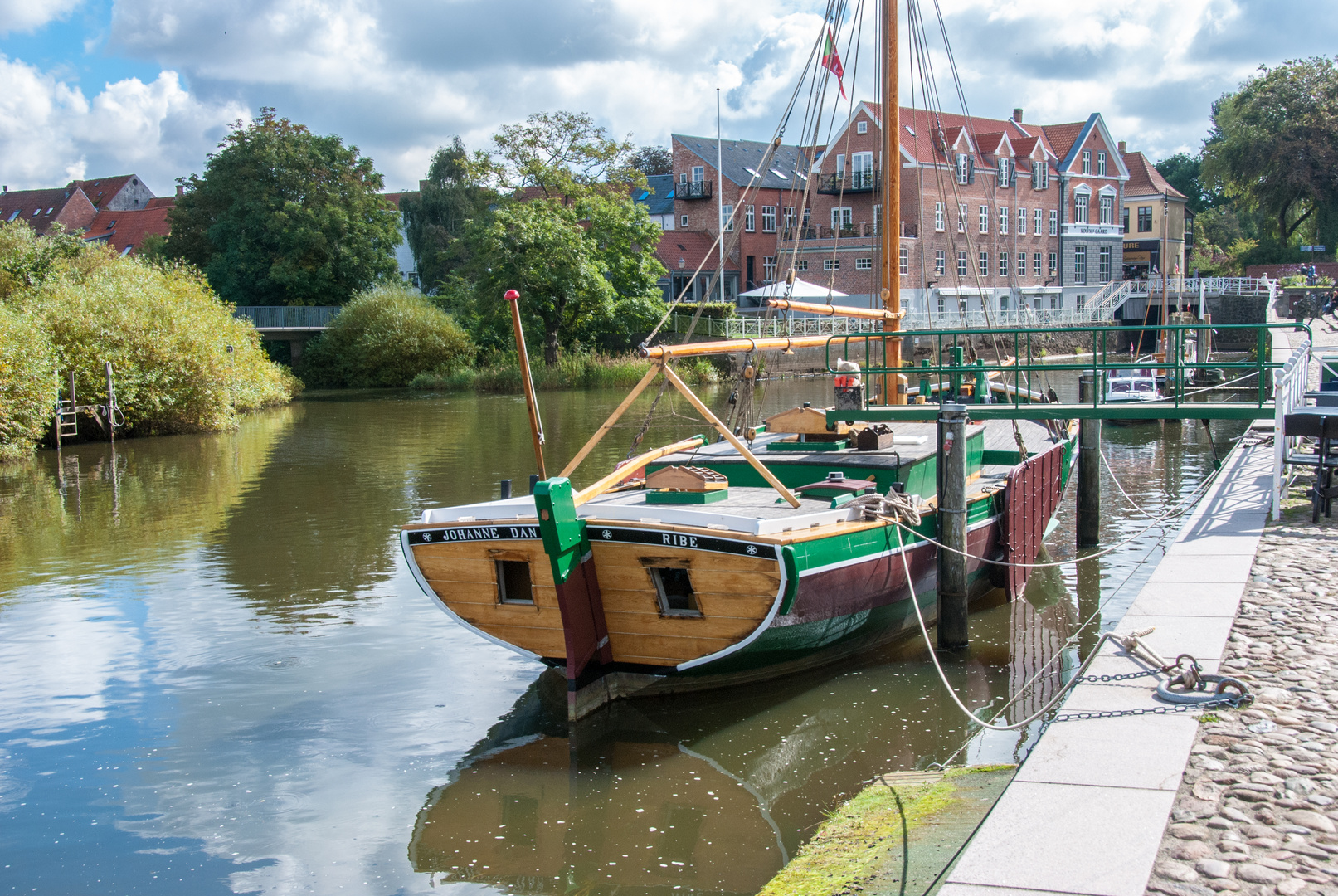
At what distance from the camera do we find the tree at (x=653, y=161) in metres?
95.7

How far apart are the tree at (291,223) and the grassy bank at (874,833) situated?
57.4 m

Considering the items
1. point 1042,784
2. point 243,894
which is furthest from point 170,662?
point 1042,784

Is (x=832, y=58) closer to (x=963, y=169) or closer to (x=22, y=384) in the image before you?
(x=22, y=384)

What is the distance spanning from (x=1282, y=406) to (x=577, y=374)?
4070 centimetres

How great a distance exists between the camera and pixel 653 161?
96938 millimetres

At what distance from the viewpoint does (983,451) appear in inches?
680

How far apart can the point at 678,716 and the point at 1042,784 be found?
15.6 ft

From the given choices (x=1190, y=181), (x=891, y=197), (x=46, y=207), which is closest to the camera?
(x=891, y=197)

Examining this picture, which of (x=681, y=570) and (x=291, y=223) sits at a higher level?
(x=291, y=223)

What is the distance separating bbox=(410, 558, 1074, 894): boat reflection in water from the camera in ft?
25.0

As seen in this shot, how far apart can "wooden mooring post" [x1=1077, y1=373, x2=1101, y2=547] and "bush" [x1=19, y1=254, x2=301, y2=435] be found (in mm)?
28562

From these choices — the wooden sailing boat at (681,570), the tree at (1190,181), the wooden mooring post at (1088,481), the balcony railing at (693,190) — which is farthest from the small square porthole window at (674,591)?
the tree at (1190,181)

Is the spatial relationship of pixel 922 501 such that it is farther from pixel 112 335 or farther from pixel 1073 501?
pixel 112 335

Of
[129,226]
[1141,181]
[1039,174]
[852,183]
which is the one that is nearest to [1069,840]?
[852,183]
